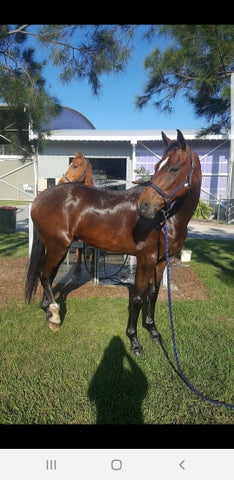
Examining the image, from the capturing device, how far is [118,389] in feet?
6.61

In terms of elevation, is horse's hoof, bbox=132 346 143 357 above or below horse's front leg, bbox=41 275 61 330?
below

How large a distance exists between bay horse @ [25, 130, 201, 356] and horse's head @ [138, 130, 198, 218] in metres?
0.04

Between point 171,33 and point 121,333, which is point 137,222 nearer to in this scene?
point 121,333

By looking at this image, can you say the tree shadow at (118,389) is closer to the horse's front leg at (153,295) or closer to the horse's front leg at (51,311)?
the horse's front leg at (153,295)

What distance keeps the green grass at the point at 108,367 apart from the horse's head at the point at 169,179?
1.28 m

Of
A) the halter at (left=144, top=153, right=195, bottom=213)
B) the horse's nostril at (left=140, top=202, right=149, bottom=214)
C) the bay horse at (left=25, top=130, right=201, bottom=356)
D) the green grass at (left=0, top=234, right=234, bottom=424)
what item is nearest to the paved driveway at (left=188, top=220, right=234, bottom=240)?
the green grass at (left=0, top=234, right=234, bottom=424)

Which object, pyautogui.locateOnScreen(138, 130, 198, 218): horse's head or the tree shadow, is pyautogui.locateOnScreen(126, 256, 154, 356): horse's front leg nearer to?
the tree shadow

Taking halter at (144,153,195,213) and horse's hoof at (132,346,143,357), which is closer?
halter at (144,153,195,213)

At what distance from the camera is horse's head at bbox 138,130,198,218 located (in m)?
1.97

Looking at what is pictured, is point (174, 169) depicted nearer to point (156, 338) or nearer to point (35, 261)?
point (156, 338)

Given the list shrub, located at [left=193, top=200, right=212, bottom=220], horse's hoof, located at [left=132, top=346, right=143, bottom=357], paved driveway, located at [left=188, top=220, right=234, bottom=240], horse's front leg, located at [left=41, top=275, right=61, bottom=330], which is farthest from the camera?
shrub, located at [left=193, top=200, right=212, bottom=220]

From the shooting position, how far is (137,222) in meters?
2.67
